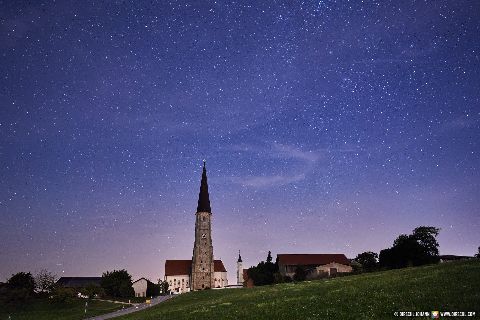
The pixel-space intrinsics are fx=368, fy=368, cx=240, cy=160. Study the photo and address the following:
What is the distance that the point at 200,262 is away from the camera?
416 feet

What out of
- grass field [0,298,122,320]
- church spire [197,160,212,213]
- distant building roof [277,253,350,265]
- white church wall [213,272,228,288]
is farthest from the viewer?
white church wall [213,272,228,288]

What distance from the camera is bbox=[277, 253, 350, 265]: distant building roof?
114 meters

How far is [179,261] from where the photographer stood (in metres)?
156

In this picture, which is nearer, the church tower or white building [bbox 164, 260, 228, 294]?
the church tower

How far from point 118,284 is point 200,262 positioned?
28660mm

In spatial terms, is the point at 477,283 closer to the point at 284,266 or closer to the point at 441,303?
the point at 441,303

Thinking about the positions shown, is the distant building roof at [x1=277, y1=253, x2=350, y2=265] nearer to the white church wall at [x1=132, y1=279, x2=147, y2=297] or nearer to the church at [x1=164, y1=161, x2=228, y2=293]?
the church at [x1=164, y1=161, x2=228, y2=293]

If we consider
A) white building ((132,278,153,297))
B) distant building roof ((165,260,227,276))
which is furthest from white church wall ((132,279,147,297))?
distant building roof ((165,260,227,276))

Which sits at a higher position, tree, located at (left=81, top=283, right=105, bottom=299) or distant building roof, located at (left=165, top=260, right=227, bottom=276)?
distant building roof, located at (left=165, top=260, right=227, bottom=276)

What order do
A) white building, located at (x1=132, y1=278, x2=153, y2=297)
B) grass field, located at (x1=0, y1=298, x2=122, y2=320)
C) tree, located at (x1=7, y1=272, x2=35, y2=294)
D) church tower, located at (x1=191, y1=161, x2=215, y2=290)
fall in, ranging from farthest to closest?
1. white building, located at (x1=132, y1=278, x2=153, y2=297)
2. church tower, located at (x1=191, y1=161, x2=215, y2=290)
3. tree, located at (x1=7, y1=272, x2=35, y2=294)
4. grass field, located at (x1=0, y1=298, x2=122, y2=320)

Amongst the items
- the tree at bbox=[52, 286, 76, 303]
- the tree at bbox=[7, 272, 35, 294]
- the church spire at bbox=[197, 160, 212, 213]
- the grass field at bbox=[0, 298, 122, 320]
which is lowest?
the grass field at bbox=[0, 298, 122, 320]

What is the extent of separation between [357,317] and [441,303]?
405 centimetres

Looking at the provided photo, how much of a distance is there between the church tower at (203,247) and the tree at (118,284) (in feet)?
76.0

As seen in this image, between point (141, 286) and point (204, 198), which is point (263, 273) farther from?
point (141, 286)
